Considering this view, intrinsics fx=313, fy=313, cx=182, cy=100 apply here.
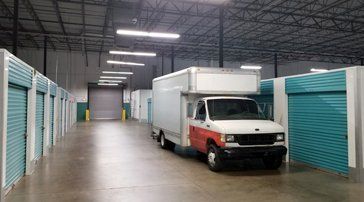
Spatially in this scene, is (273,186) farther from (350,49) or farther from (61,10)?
(350,49)

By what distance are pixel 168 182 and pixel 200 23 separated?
1572cm

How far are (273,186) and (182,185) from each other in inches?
75.9

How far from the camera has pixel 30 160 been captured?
789 cm

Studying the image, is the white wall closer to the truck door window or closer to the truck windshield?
the truck door window

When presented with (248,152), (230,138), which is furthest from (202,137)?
(248,152)

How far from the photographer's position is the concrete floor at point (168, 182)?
19.3 ft

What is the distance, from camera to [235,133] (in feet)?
24.8

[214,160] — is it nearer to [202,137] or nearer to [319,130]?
[202,137]

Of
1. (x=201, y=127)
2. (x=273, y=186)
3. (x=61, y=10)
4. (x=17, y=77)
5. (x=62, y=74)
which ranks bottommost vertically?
(x=273, y=186)

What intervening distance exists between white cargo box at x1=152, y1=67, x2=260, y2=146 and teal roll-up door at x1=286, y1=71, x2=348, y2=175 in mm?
1289

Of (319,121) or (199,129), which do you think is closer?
(319,121)

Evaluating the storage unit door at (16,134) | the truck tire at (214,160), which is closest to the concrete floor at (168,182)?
the truck tire at (214,160)

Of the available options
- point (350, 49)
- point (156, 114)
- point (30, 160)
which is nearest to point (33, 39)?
point (156, 114)

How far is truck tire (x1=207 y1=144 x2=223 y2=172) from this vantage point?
784 centimetres
